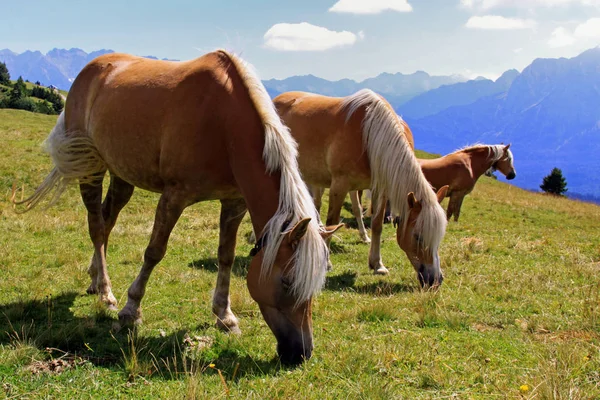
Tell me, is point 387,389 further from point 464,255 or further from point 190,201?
point 464,255

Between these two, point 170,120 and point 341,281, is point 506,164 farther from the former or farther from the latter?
point 170,120

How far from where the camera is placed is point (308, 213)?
3.52 m

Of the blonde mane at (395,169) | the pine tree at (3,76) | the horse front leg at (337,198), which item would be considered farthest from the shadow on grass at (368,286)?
the pine tree at (3,76)

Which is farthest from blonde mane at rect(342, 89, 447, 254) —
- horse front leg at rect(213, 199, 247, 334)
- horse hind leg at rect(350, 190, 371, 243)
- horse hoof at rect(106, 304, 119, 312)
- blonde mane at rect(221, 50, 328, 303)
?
horse hoof at rect(106, 304, 119, 312)

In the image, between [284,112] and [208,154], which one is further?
[284,112]

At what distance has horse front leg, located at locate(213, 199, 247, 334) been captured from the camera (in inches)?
185

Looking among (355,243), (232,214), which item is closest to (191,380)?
(232,214)

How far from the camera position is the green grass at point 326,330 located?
10.1 feet

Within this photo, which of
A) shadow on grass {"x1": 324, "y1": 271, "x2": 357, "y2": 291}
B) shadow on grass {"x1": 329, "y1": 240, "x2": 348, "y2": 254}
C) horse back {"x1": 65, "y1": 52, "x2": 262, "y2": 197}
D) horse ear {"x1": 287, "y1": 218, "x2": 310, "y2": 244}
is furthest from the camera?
shadow on grass {"x1": 329, "y1": 240, "x2": 348, "y2": 254}

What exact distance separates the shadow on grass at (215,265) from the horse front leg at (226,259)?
2091 mm

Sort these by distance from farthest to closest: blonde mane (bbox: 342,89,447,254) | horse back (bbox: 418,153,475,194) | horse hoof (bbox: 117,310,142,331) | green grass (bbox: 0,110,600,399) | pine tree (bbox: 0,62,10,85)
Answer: pine tree (bbox: 0,62,10,85), horse back (bbox: 418,153,475,194), blonde mane (bbox: 342,89,447,254), horse hoof (bbox: 117,310,142,331), green grass (bbox: 0,110,600,399)

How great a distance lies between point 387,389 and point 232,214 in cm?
266

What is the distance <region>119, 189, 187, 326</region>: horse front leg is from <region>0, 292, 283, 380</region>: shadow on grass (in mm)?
216

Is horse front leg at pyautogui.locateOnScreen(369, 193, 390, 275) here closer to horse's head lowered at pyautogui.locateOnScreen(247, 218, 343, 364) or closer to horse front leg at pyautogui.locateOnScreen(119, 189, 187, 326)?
horse front leg at pyautogui.locateOnScreen(119, 189, 187, 326)
